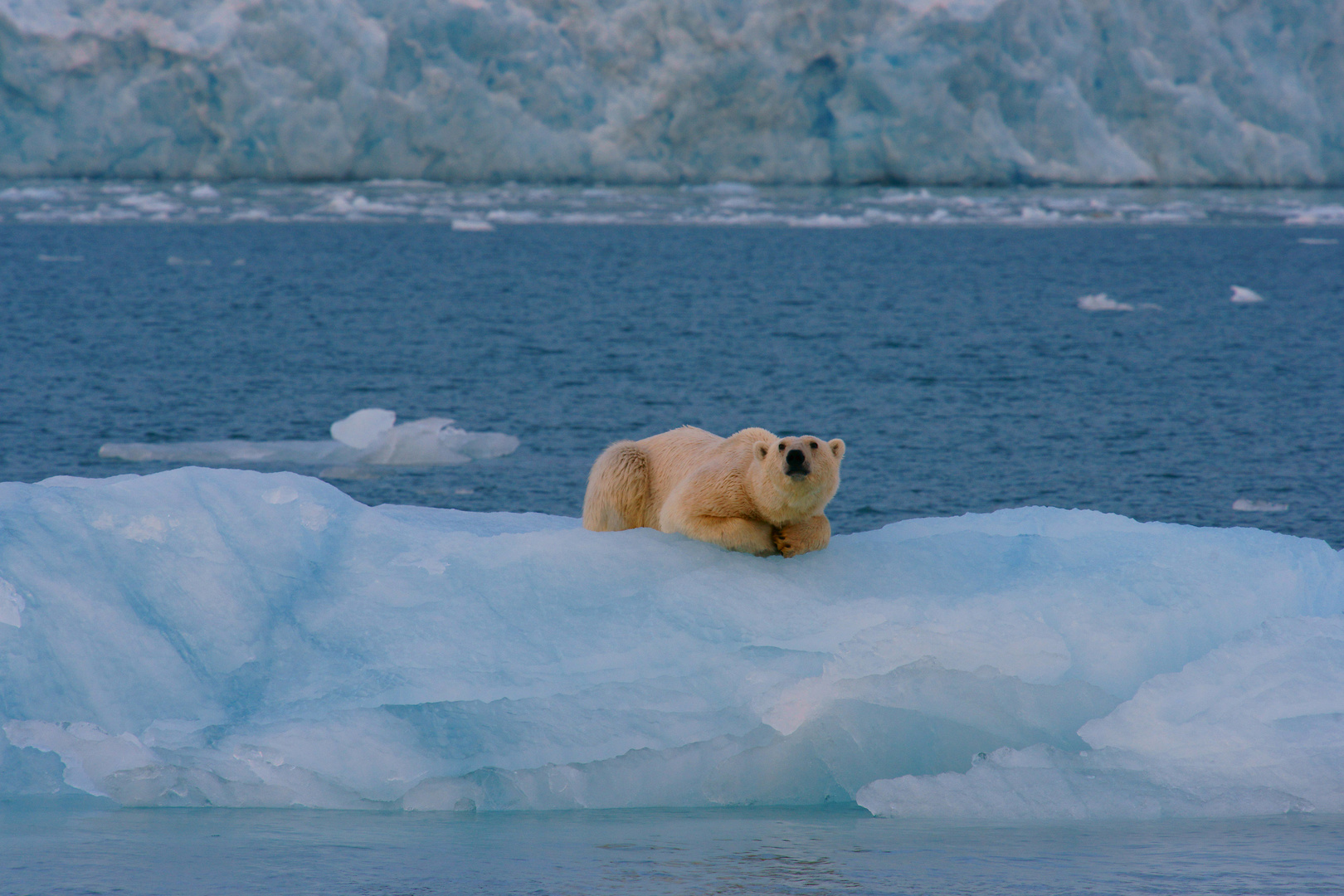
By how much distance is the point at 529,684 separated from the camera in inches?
184

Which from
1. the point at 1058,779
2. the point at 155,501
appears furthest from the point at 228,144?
the point at 1058,779

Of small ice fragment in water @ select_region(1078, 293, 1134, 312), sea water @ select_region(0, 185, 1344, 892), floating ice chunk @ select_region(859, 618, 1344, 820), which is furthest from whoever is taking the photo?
small ice fragment in water @ select_region(1078, 293, 1134, 312)

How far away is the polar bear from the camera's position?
505 centimetres

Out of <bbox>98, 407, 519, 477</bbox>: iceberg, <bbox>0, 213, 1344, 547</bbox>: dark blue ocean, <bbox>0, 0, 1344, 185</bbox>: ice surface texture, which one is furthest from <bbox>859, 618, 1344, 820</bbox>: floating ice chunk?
<bbox>0, 0, 1344, 185</bbox>: ice surface texture

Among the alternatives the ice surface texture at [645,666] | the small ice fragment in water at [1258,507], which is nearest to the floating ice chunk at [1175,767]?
the ice surface texture at [645,666]

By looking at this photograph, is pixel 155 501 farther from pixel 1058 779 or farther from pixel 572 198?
pixel 572 198

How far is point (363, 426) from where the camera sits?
1198 cm

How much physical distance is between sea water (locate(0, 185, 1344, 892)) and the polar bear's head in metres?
0.49

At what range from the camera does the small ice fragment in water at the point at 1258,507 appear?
459 inches

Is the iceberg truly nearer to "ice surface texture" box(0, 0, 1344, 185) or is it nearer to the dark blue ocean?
the dark blue ocean

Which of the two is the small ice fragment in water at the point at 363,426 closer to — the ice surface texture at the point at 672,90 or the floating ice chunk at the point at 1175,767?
the floating ice chunk at the point at 1175,767

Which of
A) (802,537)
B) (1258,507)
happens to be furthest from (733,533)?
(1258,507)

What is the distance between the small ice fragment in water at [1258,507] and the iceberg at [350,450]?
7.20 metres

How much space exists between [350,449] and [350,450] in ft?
0.04
